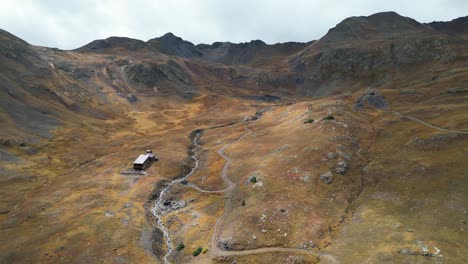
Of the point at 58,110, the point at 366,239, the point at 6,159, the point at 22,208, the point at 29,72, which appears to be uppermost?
the point at 29,72

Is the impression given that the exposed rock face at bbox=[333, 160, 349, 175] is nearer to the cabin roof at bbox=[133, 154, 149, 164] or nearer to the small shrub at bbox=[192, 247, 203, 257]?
the small shrub at bbox=[192, 247, 203, 257]

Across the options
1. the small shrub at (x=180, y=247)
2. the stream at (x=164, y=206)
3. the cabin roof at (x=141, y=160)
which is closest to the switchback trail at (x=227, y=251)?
the small shrub at (x=180, y=247)

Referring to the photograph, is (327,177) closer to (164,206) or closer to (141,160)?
(164,206)

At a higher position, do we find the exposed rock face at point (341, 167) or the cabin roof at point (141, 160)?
the cabin roof at point (141, 160)

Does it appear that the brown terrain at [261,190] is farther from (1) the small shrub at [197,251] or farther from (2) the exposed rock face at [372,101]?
(2) the exposed rock face at [372,101]

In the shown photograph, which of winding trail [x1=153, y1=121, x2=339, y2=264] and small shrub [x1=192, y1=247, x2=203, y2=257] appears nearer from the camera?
winding trail [x1=153, y1=121, x2=339, y2=264]

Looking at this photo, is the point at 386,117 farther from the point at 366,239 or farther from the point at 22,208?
the point at 22,208

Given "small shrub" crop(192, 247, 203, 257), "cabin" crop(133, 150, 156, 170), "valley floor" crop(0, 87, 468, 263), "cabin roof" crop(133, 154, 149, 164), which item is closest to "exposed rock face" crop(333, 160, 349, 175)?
"valley floor" crop(0, 87, 468, 263)

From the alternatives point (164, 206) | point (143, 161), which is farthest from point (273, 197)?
point (143, 161)

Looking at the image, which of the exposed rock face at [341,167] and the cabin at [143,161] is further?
the cabin at [143,161]

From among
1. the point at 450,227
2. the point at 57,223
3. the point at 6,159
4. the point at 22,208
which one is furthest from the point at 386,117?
the point at 6,159

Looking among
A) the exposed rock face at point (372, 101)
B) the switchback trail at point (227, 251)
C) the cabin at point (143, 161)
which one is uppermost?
the exposed rock face at point (372, 101)
